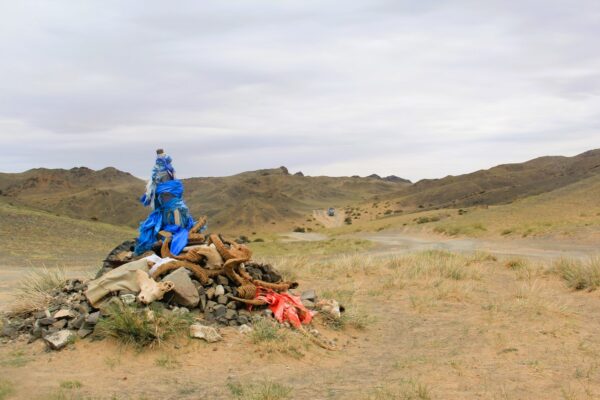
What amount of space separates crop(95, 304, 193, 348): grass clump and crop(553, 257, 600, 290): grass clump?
27.6 feet

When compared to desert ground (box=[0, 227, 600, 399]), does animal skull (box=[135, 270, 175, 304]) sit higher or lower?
higher

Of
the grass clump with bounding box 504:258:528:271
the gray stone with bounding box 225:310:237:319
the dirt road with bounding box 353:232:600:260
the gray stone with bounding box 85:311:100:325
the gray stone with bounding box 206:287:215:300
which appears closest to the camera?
the gray stone with bounding box 85:311:100:325

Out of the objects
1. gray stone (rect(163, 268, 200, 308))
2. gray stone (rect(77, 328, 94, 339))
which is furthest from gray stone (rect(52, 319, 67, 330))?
gray stone (rect(163, 268, 200, 308))

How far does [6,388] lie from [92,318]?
6.08ft

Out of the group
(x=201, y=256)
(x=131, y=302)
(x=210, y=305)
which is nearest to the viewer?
(x=131, y=302)

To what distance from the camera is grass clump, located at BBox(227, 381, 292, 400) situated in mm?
5277

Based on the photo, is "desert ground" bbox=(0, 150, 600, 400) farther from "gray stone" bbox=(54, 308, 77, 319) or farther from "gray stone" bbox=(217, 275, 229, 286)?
"gray stone" bbox=(217, 275, 229, 286)

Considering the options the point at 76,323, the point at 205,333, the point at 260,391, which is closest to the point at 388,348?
the point at 205,333

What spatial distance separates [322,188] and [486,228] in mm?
90645

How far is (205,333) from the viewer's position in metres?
7.14

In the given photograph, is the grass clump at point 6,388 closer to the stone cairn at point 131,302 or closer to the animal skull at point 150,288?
the stone cairn at point 131,302

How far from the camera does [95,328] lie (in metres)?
7.05

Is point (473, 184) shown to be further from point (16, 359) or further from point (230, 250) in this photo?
point (16, 359)

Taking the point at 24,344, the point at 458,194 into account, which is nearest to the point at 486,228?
the point at 24,344
